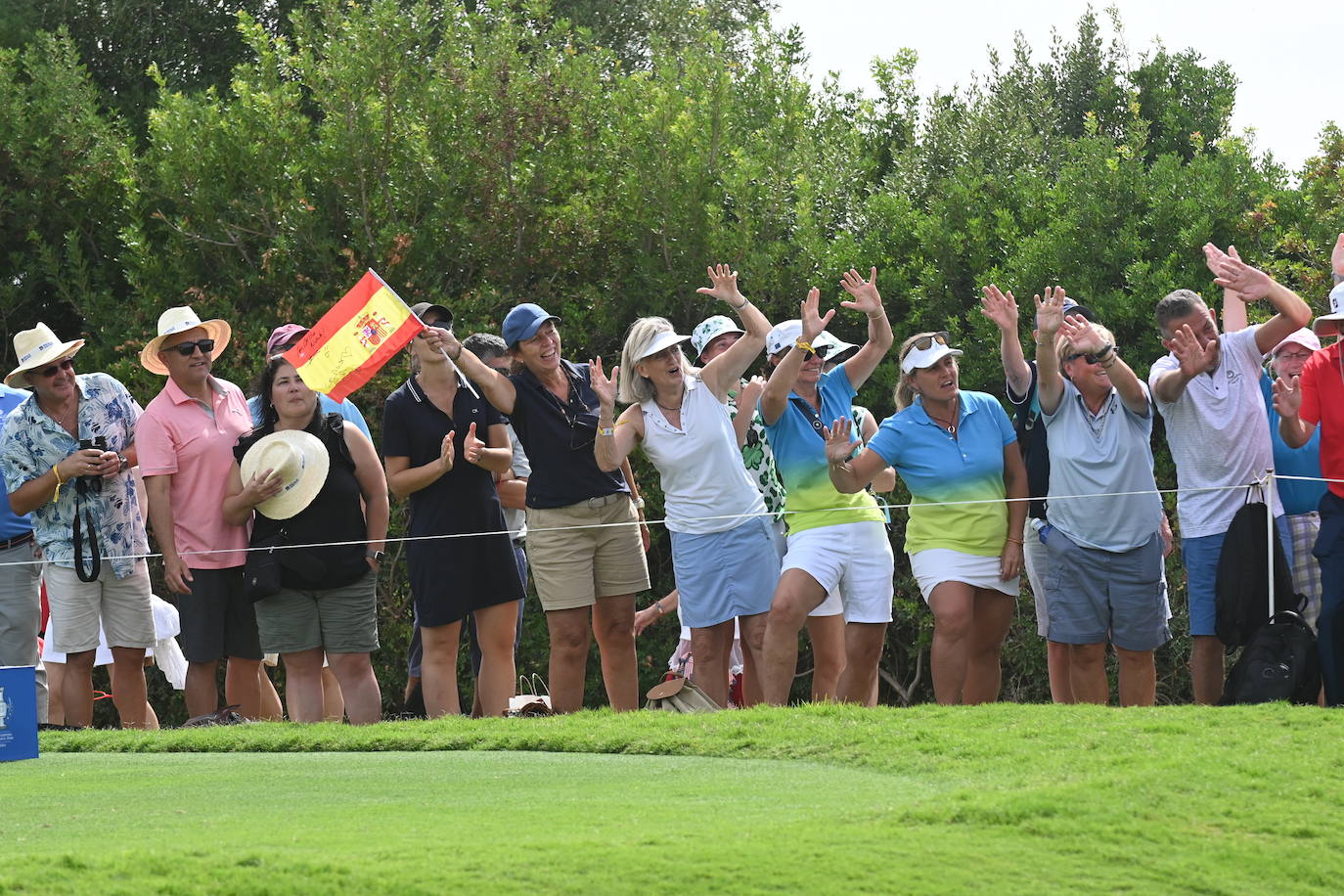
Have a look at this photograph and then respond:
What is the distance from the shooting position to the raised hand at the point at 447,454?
31.2 feet

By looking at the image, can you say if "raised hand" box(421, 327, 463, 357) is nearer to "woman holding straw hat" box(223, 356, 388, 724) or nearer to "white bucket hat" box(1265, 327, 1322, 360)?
"woman holding straw hat" box(223, 356, 388, 724)

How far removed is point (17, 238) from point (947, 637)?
11.9m

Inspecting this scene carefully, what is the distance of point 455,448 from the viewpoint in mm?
9773

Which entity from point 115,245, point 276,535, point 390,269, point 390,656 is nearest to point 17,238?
point 115,245

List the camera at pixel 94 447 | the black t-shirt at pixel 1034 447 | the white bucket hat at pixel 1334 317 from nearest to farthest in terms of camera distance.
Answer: the white bucket hat at pixel 1334 317
the black t-shirt at pixel 1034 447
the camera at pixel 94 447

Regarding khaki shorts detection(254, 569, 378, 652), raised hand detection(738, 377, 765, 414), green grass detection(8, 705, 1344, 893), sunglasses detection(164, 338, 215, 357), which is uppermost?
sunglasses detection(164, 338, 215, 357)

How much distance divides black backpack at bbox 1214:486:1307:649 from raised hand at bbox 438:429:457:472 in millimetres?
3898

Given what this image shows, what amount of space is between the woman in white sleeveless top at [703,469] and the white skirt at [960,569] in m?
0.80

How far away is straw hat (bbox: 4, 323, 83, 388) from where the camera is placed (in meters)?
9.89

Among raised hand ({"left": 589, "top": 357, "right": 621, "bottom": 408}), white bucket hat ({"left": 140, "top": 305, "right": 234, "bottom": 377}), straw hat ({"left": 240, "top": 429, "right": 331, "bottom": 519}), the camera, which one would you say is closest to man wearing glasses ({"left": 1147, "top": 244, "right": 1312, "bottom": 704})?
raised hand ({"left": 589, "top": 357, "right": 621, "bottom": 408})

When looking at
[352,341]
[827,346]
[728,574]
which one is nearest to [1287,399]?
[827,346]

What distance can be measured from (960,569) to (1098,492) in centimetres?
79

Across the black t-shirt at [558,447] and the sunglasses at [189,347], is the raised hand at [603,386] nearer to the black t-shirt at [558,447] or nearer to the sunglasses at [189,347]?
the black t-shirt at [558,447]

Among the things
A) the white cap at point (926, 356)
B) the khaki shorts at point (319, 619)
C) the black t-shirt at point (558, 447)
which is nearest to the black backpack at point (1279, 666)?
the white cap at point (926, 356)
